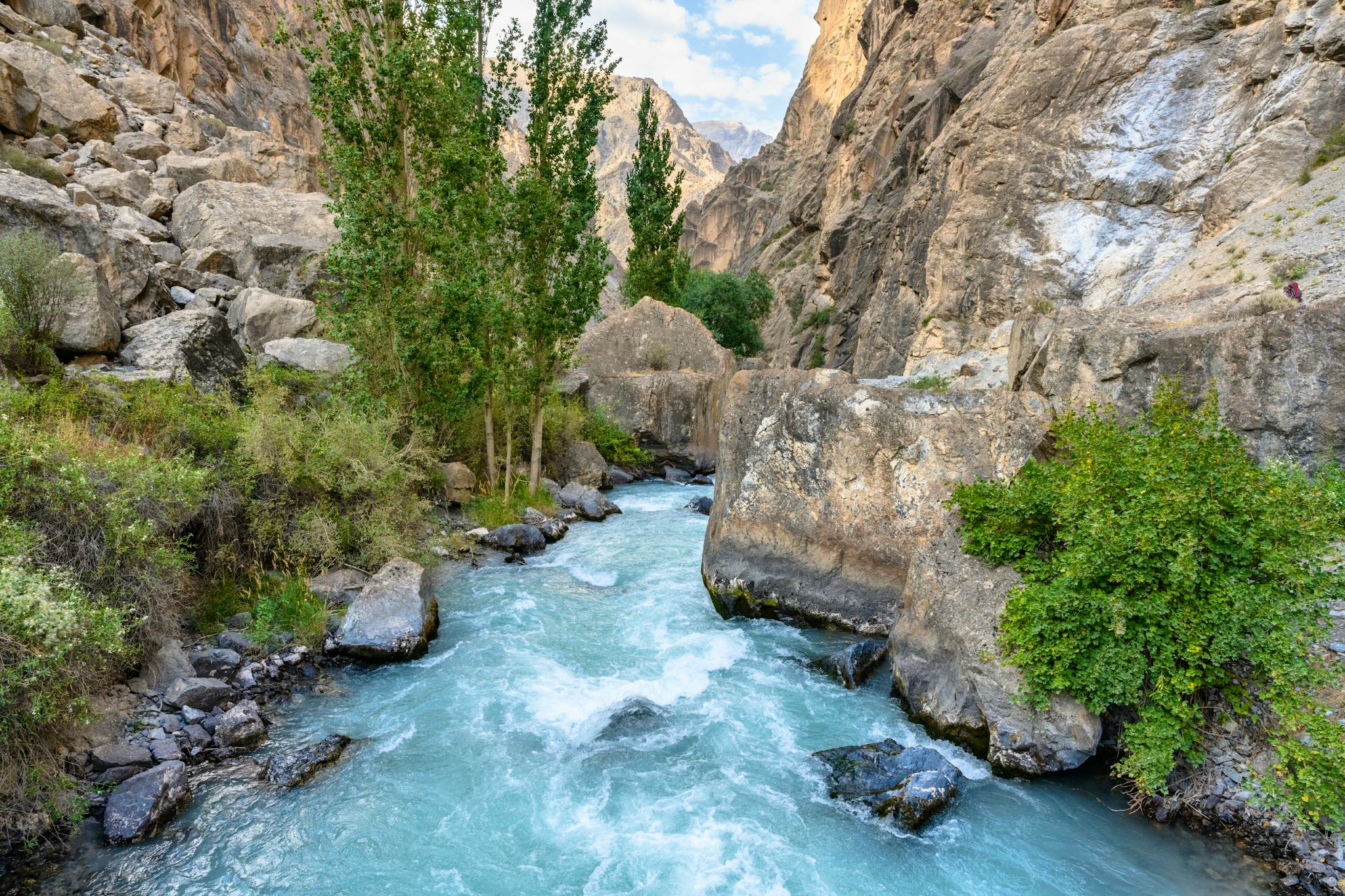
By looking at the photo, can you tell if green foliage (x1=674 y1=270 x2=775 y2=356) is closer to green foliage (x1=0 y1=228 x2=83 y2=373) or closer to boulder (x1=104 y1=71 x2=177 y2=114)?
boulder (x1=104 y1=71 x2=177 y2=114)

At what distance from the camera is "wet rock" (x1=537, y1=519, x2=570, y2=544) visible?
49.4 ft

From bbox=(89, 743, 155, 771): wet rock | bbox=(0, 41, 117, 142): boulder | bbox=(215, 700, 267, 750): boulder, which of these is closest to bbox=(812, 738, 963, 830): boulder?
bbox=(215, 700, 267, 750): boulder

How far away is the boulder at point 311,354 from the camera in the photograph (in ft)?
47.4

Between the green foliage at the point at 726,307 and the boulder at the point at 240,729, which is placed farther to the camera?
the green foliage at the point at 726,307

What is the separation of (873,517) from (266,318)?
48.0ft

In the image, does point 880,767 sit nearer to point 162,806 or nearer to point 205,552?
point 162,806

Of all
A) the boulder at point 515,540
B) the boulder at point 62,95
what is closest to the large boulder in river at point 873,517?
the boulder at point 515,540

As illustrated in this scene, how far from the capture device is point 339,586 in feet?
33.7

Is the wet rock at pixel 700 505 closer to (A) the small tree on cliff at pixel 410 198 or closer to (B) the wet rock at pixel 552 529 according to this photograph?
(B) the wet rock at pixel 552 529

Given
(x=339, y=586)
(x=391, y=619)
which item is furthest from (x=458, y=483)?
(x=391, y=619)

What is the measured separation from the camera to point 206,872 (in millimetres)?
5207

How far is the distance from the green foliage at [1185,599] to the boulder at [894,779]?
3.84ft

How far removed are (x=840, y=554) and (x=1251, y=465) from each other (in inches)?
192

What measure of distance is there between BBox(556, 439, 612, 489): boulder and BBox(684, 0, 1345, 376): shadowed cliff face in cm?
1655
